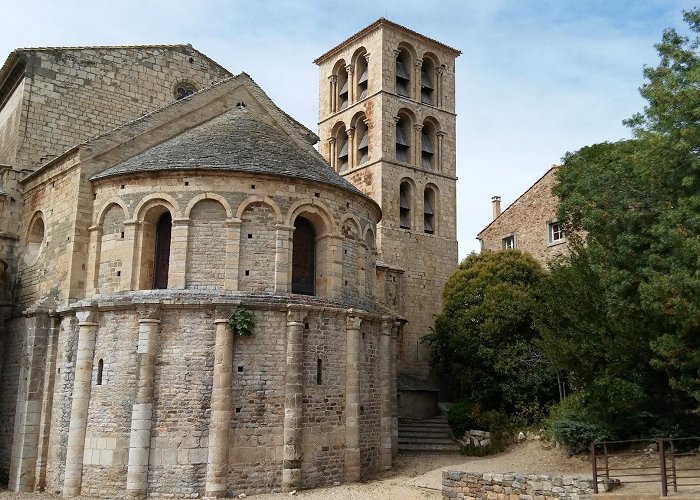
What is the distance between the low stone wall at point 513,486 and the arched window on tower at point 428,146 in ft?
66.3

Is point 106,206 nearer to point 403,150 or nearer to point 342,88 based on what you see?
point 403,150

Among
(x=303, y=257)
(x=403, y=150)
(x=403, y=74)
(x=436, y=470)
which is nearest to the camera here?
(x=303, y=257)

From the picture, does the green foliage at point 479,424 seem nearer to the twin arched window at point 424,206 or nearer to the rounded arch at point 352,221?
the rounded arch at point 352,221

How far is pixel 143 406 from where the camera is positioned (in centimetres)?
1568

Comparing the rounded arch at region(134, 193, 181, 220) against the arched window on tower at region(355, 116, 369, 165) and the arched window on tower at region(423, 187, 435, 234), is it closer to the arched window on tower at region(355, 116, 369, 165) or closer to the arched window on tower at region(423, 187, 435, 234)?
the arched window on tower at region(355, 116, 369, 165)

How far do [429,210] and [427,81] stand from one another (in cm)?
701

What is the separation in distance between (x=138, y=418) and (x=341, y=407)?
4.99 meters

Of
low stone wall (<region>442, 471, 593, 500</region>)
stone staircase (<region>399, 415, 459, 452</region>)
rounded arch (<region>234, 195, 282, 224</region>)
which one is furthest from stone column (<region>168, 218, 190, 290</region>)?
stone staircase (<region>399, 415, 459, 452</region>)

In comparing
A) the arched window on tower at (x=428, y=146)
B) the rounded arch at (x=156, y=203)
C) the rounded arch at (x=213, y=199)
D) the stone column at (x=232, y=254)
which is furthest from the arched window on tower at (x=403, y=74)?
the rounded arch at (x=156, y=203)

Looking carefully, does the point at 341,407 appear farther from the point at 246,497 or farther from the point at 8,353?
the point at 8,353

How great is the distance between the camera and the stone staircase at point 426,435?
22.6 m

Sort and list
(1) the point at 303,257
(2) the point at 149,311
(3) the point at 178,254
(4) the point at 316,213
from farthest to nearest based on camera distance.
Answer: (1) the point at 303,257
(4) the point at 316,213
(3) the point at 178,254
(2) the point at 149,311

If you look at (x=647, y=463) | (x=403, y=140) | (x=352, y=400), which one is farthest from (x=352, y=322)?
(x=403, y=140)

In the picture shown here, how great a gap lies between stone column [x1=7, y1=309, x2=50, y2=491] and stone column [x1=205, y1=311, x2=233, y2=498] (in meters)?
5.24
